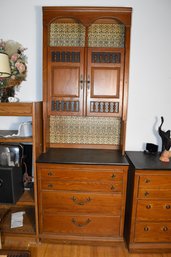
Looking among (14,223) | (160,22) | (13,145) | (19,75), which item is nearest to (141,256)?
(14,223)

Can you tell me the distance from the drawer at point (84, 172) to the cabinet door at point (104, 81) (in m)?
0.56

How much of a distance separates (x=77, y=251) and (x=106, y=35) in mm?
2244

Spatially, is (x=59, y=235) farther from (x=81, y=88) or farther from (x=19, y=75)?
(x=19, y=75)

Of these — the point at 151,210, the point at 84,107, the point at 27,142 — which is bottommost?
the point at 151,210

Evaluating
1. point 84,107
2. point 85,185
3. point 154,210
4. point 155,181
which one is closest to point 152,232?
point 154,210

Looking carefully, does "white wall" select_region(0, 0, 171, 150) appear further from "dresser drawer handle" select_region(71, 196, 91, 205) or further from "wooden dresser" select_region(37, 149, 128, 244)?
"dresser drawer handle" select_region(71, 196, 91, 205)

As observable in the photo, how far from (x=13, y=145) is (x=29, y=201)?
0.59 m

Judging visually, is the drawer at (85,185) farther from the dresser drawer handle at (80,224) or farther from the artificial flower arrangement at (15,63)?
the artificial flower arrangement at (15,63)

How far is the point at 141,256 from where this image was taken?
1.70 metres

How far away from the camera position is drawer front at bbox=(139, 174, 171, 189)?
5.20ft

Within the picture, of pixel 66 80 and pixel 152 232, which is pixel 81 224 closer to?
pixel 152 232

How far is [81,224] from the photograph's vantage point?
1.76 meters

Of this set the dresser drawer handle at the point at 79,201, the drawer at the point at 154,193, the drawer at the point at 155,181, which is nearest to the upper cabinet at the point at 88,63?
the drawer at the point at 155,181

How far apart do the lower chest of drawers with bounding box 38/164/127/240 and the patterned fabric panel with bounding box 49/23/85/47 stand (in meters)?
1.32
